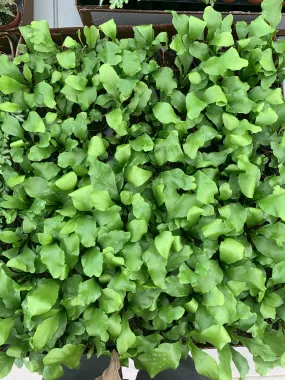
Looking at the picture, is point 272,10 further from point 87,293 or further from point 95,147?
point 87,293

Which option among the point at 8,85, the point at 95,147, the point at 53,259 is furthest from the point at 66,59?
the point at 53,259

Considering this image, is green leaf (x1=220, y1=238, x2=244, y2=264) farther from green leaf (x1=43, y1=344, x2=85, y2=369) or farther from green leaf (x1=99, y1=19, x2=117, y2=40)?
green leaf (x1=99, y1=19, x2=117, y2=40)

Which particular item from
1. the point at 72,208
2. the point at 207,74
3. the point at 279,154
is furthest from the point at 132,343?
the point at 207,74

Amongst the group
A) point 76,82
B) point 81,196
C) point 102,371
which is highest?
point 76,82

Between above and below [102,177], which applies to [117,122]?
above

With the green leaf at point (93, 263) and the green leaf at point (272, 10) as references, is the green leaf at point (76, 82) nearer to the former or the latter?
the green leaf at point (93, 263)

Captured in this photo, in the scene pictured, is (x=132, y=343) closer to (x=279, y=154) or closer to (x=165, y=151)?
(x=165, y=151)

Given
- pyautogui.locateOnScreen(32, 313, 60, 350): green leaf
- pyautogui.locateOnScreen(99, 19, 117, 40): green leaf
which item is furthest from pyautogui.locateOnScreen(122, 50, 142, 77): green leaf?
pyautogui.locateOnScreen(32, 313, 60, 350): green leaf
